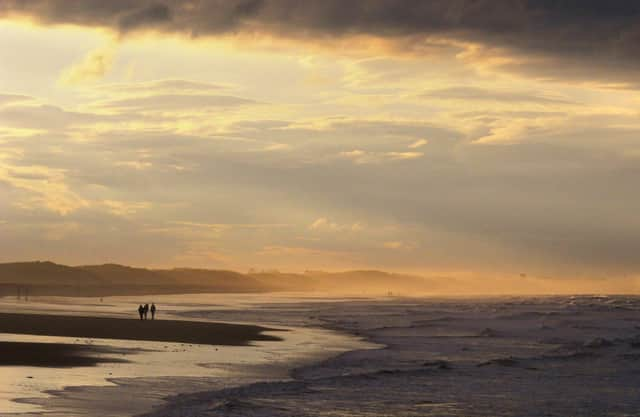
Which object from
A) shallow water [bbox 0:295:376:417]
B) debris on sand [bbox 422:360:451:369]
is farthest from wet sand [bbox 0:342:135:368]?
debris on sand [bbox 422:360:451:369]

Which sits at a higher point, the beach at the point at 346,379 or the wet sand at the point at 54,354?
the wet sand at the point at 54,354

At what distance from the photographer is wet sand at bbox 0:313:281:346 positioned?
53375mm

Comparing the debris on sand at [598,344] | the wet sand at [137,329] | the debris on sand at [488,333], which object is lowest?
the debris on sand at [598,344]

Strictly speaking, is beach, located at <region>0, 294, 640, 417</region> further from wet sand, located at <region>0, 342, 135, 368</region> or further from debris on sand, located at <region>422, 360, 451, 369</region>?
wet sand, located at <region>0, 342, 135, 368</region>

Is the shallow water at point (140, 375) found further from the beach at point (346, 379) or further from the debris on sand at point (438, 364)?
the debris on sand at point (438, 364)

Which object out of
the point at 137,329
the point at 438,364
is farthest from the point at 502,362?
the point at 137,329

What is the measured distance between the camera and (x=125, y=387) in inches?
1151

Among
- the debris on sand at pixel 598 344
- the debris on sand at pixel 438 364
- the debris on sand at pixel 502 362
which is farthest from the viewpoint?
the debris on sand at pixel 598 344

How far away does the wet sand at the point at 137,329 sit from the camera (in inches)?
2101

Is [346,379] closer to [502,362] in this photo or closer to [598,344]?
[502,362]

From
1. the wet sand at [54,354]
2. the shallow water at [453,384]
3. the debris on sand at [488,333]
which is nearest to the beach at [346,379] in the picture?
the shallow water at [453,384]

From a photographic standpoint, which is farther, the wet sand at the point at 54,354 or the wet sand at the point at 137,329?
the wet sand at the point at 137,329

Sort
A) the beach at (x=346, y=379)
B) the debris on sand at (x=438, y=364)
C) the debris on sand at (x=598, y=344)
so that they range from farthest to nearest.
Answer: the debris on sand at (x=598, y=344)
the debris on sand at (x=438, y=364)
the beach at (x=346, y=379)

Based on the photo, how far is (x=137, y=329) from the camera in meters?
60.3
